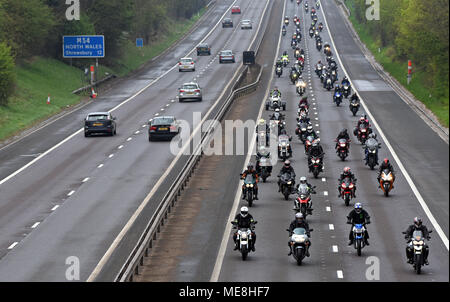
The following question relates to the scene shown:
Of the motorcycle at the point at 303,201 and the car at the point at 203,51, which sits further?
the car at the point at 203,51

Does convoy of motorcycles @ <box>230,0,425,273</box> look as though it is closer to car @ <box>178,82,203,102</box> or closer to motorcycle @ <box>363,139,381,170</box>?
motorcycle @ <box>363,139,381,170</box>

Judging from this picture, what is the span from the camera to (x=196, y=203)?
43.0 meters

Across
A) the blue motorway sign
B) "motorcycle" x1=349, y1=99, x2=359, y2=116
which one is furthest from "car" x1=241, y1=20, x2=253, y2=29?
"motorcycle" x1=349, y1=99, x2=359, y2=116

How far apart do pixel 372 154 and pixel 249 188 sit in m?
10.2

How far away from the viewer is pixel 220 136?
62.7 meters

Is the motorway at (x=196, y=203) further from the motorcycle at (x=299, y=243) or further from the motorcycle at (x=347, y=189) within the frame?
the motorcycle at (x=347, y=189)

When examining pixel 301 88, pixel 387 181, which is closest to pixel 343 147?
pixel 387 181

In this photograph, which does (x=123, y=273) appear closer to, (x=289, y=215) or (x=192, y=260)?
(x=192, y=260)

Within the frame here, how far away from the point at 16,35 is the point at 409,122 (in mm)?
36542

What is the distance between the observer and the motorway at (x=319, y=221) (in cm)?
3064

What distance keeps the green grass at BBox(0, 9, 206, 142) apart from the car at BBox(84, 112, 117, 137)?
4760 millimetres

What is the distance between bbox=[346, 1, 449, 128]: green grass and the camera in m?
72.1

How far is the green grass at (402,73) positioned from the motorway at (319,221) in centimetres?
453

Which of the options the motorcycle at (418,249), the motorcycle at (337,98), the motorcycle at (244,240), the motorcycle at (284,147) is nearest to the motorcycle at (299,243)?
the motorcycle at (244,240)
